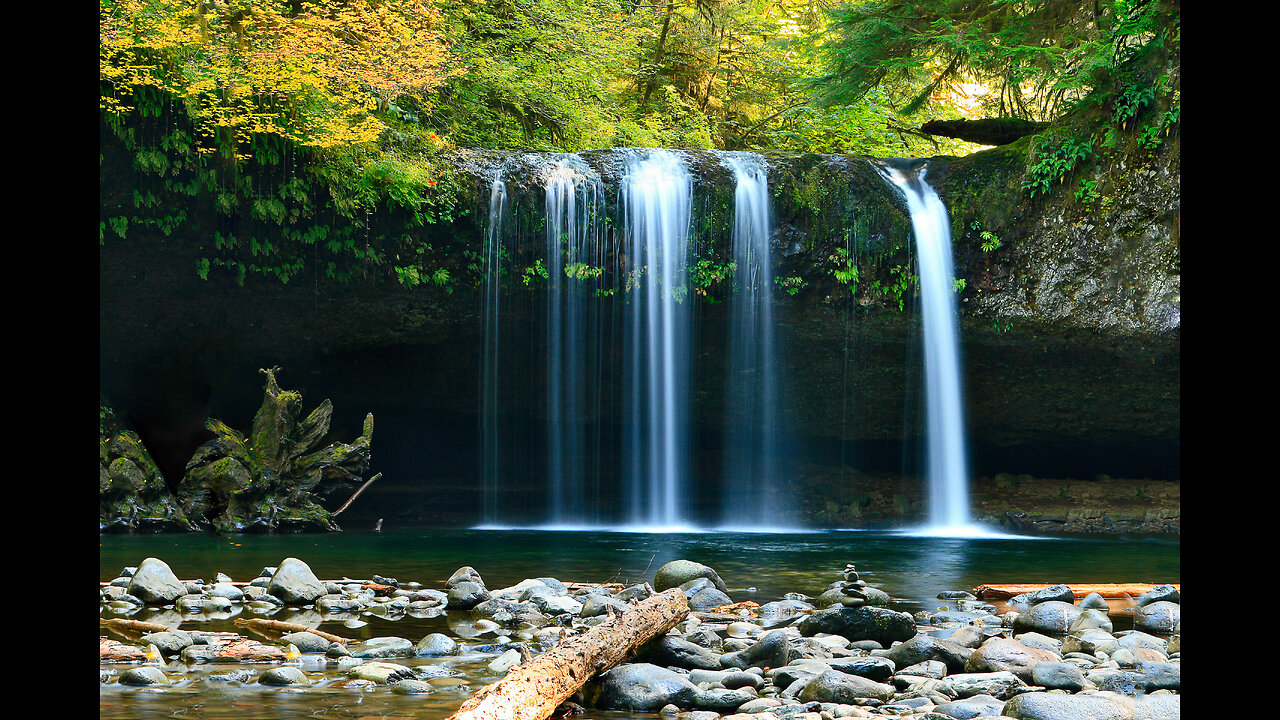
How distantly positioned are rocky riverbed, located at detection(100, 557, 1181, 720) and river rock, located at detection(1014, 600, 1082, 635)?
1cm

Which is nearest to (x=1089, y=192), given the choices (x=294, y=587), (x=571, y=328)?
(x=571, y=328)

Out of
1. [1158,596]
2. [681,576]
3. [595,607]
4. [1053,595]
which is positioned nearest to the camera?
[595,607]

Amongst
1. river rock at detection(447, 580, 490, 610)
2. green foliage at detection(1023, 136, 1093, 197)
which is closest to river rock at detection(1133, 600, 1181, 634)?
river rock at detection(447, 580, 490, 610)

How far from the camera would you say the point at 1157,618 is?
498 cm

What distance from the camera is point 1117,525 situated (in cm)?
1357

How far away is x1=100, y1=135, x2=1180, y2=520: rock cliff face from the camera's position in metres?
11.9

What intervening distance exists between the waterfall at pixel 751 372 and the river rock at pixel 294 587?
7.95 metres

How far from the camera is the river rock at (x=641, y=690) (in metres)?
3.38

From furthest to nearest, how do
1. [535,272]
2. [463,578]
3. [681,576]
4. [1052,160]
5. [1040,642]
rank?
1. [535,272]
2. [1052,160]
3. [463,578]
4. [681,576]
5. [1040,642]

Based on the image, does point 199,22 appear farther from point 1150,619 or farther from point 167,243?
point 1150,619

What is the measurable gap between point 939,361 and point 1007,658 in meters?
9.32

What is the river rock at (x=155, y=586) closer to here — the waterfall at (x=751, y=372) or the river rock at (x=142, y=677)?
the river rock at (x=142, y=677)

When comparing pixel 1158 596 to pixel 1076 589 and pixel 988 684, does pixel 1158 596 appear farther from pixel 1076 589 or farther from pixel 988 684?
pixel 988 684
